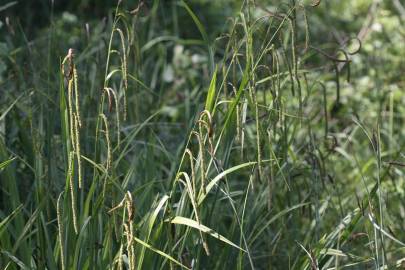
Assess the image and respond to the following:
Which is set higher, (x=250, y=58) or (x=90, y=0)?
(x=250, y=58)

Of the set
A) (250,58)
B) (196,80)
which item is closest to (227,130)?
(250,58)

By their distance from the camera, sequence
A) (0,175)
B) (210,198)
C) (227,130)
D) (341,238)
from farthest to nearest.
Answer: (210,198) < (0,175) < (341,238) < (227,130)

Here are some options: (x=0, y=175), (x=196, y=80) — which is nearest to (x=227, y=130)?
(x=0, y=175)

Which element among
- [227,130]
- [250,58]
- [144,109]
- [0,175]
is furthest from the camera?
[144,109]

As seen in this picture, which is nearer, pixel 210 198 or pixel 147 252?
pixel 147 252

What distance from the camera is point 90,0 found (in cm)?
566

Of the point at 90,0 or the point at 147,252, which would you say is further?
the point at 90,0

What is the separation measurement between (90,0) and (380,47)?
6.31ft

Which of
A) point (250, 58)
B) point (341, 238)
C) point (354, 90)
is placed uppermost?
point (250, 58)

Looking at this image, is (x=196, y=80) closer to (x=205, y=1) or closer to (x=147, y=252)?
(x=205, y=1)

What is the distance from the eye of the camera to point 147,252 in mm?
2230

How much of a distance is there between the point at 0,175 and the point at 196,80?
7.27ft

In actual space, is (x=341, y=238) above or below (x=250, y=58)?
below

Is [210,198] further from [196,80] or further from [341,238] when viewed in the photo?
[196,80]
